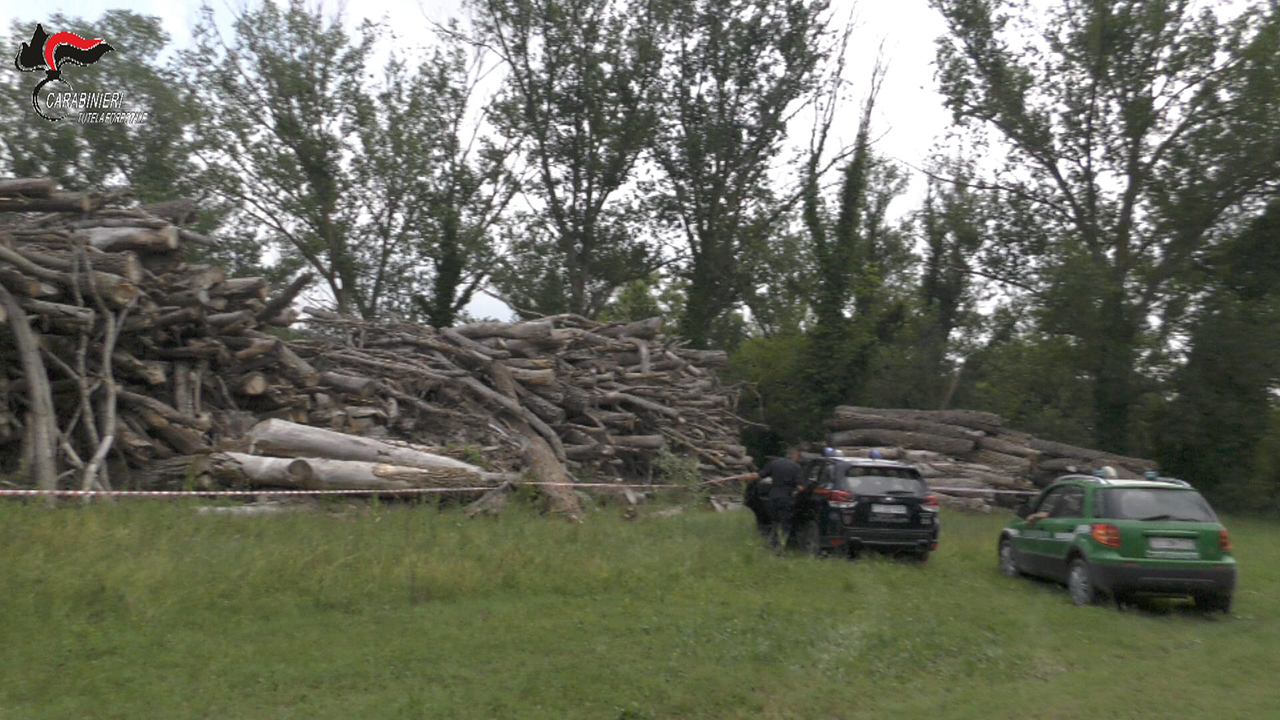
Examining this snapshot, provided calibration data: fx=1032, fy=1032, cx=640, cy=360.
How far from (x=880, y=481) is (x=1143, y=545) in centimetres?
384

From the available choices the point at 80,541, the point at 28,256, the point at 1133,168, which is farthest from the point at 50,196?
the point at 1133,168

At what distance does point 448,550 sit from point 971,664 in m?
5.61

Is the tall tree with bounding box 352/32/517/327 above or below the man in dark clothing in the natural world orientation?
above

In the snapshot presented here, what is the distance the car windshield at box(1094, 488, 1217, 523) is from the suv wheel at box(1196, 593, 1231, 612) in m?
0.89

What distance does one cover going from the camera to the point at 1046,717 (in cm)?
743

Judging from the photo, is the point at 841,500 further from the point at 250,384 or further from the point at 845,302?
the point at 845,302

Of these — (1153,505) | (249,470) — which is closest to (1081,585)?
(1153,505)

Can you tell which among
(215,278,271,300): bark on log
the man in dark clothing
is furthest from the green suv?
(215,278,271,300): bark on log

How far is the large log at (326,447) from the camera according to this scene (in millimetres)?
14656

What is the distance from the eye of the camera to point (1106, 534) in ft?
38.2

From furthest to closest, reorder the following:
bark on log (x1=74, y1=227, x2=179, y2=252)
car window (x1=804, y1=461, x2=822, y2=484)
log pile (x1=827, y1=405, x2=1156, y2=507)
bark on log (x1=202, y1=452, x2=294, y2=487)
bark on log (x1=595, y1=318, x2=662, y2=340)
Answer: bark on log (x1=595, y1=318, x2=662, y2=340) < log pile (x1=827, y1=405, x2=1156, y2=507) < car window (x1=804, y1=461, x2=822, y2=484) < bark on log (x1=74, y1=227, x2=179, y2=252) < bark on log (x1=202, y1=452, x2=294, y2=487)

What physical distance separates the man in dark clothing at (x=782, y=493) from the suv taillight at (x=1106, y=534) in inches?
174

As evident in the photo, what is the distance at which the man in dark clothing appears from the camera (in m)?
15.1

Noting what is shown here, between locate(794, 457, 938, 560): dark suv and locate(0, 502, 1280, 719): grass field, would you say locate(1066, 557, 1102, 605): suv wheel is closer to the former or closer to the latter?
locate(0, 502, 1280, 719): grass field
